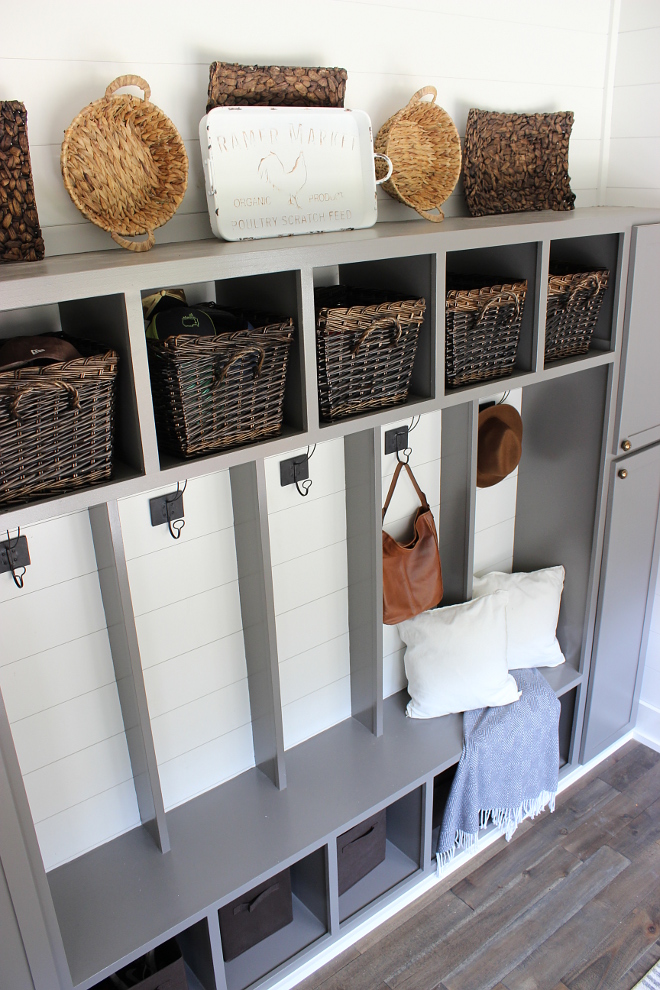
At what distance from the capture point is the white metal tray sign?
1.64 metres

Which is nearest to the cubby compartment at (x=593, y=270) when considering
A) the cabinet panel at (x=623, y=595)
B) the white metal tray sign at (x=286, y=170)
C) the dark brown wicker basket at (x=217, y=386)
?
the cabinet panel at (x=623, y=595)

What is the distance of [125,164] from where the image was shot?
157 centimetres

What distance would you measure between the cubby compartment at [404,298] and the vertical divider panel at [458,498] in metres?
0.38

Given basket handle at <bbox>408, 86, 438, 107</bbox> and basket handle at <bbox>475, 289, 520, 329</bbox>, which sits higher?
basket handle at <bbox>408, 86, 438, 107</bbox>

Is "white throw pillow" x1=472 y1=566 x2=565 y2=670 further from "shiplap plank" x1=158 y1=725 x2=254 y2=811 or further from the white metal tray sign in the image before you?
the white metal tray sign

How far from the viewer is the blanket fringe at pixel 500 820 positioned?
7.86 feet

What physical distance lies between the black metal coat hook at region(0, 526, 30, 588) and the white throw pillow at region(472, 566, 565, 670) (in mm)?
1513

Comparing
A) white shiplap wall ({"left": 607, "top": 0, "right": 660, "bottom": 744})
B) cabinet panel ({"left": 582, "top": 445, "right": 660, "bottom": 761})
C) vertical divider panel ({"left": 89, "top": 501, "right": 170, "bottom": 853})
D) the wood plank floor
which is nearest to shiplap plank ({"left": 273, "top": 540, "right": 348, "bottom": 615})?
vertical divider panel ({"left": 89, "top": 501, "right": 170, "bottom": 853})

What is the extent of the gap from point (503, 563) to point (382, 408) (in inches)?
49.1

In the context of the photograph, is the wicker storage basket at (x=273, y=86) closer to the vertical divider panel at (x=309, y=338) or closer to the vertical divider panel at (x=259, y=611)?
the vertical divider panel at (x=309, y=338)

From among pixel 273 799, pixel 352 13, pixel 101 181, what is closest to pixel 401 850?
pixel 273 799

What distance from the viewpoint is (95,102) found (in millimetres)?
1494

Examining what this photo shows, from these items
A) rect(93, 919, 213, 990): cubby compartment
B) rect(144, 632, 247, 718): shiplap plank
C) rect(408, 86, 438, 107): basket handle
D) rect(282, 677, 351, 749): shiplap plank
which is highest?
rect(408, 86, 438, 107): basket handle

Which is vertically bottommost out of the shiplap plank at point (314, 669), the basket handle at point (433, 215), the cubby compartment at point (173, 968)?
the cubby compartment at point (173, 968)
